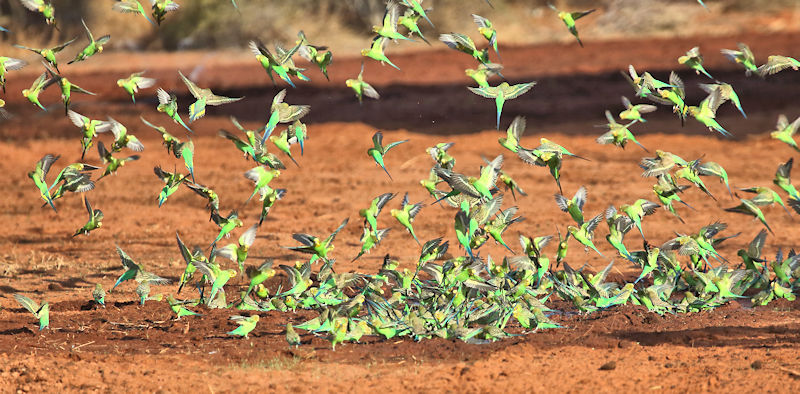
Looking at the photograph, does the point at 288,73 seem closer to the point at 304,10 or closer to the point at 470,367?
the point at 470,367

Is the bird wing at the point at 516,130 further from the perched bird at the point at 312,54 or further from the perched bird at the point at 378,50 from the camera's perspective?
the perched bird at the point at 312,54

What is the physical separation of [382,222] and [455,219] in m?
3.60

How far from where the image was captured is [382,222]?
24.1 feet

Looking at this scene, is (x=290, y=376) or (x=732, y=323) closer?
(x=290, y=376)

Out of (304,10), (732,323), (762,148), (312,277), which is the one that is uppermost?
(732,323)

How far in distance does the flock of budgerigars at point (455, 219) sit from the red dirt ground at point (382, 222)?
113 mm

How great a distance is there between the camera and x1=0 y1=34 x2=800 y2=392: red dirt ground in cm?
350

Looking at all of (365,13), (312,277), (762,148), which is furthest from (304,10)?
(312,277)

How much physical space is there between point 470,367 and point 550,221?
12.3 feet

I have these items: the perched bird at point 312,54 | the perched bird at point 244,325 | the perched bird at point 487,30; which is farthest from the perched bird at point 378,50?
the perched bird at point 244,325

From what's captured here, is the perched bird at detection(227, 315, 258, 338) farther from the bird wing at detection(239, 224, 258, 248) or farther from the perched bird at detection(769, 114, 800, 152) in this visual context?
the perched bird at detection(769, 114, 800, 152)

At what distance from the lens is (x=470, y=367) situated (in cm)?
350

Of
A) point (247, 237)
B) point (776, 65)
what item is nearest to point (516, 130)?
point (776, 65)

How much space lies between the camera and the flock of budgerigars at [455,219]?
12.2ft
